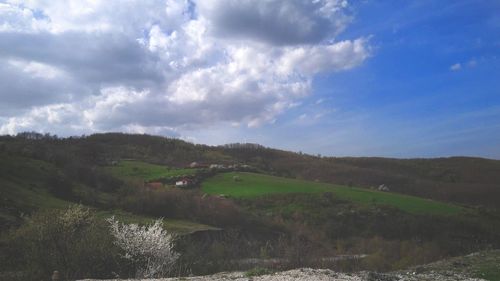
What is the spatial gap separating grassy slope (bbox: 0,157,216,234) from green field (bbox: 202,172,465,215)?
20.2m

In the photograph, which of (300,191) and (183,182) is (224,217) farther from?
(300,191)

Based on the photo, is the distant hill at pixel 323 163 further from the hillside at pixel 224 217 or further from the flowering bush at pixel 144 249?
the flowering bush at pixel 144 249

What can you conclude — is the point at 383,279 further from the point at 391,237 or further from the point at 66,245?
the point at 391,237

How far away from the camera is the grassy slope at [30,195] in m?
35.8

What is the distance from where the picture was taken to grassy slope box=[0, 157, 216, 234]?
35.8m

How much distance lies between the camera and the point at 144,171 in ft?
257

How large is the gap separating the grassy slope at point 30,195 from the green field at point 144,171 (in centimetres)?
1944

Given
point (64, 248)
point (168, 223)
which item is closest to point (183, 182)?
point (168, 223)

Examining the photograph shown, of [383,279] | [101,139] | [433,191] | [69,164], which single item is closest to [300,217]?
[69,164]

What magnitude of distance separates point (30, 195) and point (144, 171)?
37681mm

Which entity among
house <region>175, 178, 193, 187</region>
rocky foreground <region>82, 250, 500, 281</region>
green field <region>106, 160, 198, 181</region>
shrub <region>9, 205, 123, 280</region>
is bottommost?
rocky foreground <region>82, 250, 500, 281</region>

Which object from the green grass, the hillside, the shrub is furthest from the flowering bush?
the green grass

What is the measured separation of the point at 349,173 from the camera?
117 metres

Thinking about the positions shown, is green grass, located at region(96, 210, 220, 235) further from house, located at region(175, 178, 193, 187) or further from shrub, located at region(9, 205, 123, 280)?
house, located at region(175, 178, 193, 187)
